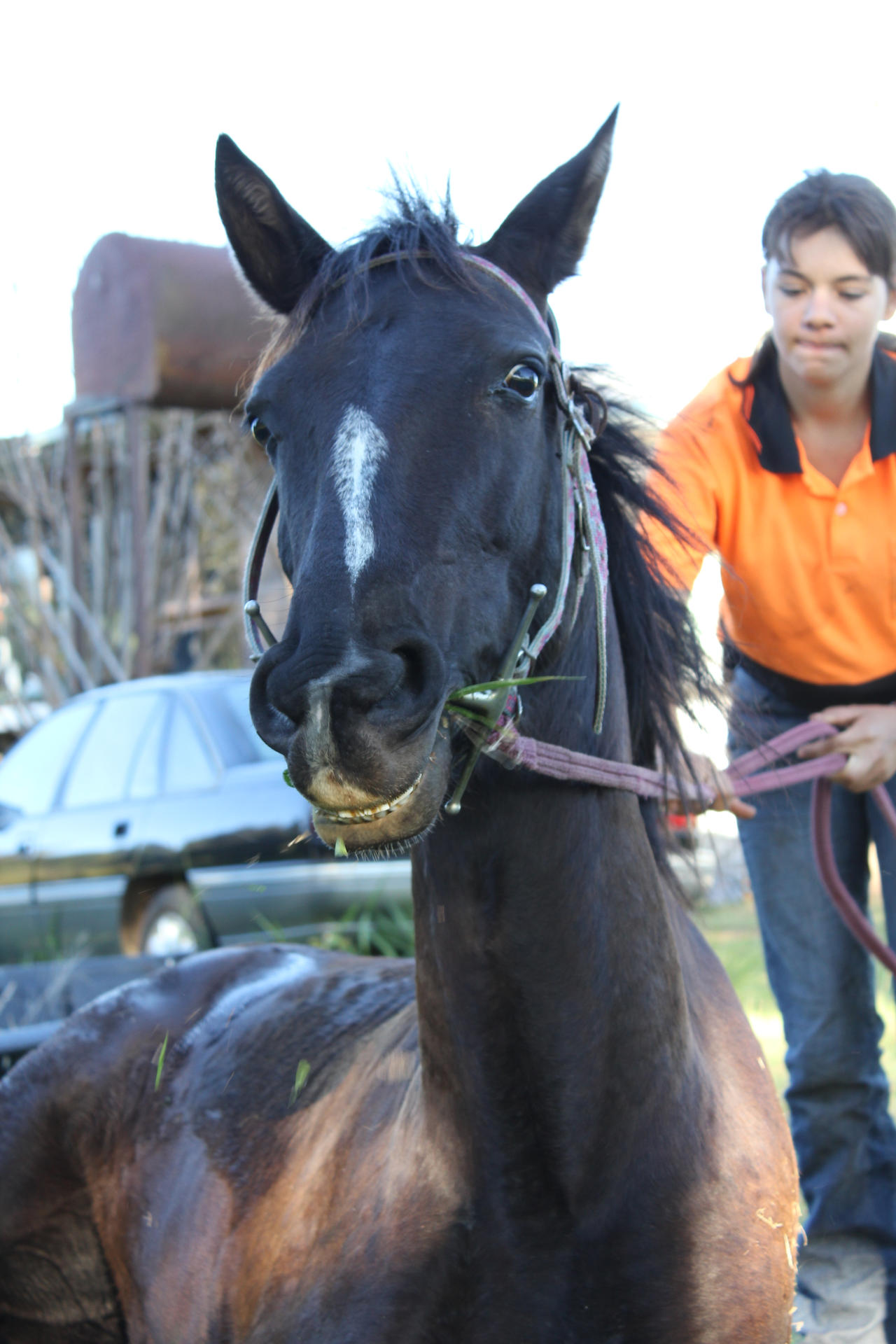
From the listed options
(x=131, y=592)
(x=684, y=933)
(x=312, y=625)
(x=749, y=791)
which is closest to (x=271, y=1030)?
(x=684, y=933)

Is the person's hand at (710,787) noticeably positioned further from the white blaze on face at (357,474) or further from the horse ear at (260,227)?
the horse ear at (260,227)

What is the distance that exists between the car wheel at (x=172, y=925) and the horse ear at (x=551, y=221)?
4.39 metres

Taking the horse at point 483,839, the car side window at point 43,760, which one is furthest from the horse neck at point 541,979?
the car side window at point 43,760

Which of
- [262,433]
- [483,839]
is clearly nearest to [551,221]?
[262,433]

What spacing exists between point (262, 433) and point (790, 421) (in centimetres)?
140

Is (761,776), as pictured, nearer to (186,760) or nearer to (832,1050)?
(832,1050)

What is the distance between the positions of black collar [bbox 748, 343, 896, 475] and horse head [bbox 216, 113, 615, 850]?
0.92m

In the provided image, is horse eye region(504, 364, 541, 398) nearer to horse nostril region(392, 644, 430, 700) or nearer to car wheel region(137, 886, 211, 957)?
horse nostril region(392, 644, 430, 700)

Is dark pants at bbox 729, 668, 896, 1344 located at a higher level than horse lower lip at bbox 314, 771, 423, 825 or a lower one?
lower

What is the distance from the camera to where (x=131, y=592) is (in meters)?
9.44

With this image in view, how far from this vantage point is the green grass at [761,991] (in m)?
5.00

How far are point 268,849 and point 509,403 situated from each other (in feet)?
14.0

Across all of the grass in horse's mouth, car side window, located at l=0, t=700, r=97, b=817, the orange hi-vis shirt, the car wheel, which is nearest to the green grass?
the orange hi-vis shirt

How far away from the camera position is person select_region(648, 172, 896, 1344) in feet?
8.39
